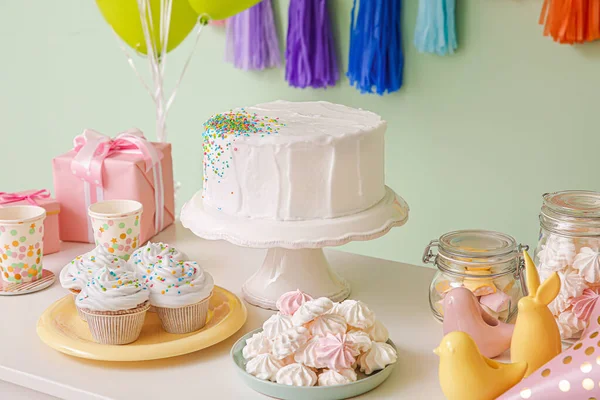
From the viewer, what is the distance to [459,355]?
35.9 inches

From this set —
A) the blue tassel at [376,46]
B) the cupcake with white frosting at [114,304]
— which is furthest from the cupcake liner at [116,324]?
the blue tassel at [376,46]

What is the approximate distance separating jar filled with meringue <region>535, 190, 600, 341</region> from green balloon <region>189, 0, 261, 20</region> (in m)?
1.24

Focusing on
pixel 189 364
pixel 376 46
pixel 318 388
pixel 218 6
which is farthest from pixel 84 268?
pixel 376 46

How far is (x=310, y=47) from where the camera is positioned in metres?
2.46

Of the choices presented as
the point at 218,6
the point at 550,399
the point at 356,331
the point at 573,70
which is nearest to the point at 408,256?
the point at 573,70

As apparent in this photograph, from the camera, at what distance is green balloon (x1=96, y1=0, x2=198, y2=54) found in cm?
216

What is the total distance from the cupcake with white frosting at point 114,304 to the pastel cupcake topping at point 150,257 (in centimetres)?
2

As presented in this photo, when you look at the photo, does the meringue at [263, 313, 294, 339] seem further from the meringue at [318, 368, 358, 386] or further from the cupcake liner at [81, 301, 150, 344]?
the cupcake liner at [81, 301, 150, 344]

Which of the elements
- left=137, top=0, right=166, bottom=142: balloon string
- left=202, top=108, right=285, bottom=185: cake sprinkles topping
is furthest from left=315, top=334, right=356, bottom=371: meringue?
left=137, top=0, right=166, bottom=142: balloon string

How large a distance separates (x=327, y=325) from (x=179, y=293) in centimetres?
26

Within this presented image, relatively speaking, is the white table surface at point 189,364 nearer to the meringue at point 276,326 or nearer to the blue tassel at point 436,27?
the meringue at point 276,326

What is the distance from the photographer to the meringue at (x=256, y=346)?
3.46ft

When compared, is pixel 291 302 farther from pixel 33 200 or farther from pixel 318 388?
pixel 33 200

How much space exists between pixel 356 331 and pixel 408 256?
5.14ft
